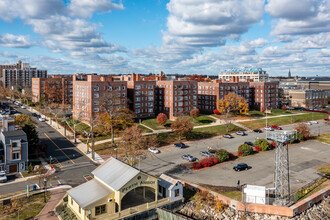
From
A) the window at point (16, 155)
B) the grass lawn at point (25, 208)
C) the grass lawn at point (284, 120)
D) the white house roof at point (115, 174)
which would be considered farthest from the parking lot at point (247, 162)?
the window at point (16, 155)

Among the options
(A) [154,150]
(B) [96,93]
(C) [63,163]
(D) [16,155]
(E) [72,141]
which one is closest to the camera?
(D) [16,155]

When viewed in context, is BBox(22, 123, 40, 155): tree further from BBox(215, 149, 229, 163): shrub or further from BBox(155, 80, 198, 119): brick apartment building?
BBox(155, 80, 198, 119): brick apartment building

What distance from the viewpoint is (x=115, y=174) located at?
37625mm

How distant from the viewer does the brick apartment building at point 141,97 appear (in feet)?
308

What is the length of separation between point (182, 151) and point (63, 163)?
26626 millimetres

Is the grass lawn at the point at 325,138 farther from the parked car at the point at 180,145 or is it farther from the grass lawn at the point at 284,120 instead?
the parked car at the point at 180,145

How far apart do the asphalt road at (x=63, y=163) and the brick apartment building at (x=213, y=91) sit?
59.6m

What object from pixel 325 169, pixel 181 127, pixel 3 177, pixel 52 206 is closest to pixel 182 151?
pixel 181 127

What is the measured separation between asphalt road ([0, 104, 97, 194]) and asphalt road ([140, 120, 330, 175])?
1179 centimetres

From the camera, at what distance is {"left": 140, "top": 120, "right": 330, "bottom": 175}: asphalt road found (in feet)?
179

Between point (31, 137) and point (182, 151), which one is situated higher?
point (31, 137)

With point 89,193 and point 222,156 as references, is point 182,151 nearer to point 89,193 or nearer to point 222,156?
point 222,156

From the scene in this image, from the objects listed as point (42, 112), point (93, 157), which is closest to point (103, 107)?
point (93, 157)

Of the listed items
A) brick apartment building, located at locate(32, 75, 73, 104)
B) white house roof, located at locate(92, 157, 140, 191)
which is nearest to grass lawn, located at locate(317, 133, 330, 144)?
white house roof, located at locate(92, 157, 140, 191)
